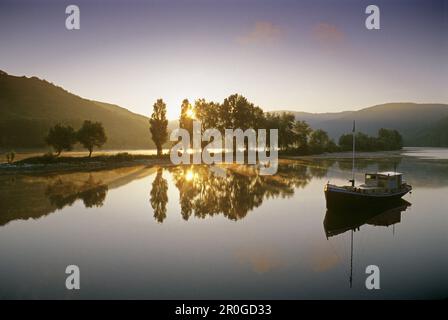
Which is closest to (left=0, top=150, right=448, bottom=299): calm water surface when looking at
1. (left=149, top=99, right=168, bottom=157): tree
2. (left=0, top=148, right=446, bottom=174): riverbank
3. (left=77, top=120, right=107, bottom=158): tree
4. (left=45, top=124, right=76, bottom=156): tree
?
(left=0, top=148, right=446, bottom=174): riverbank

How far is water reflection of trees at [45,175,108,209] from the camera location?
32281 millimetres

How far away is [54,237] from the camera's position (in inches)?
835

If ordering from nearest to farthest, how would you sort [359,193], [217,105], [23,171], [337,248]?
1. [337,248]
2. [359,193]
3. [23,171]
4. [217,105]

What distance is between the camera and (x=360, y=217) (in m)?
27.9

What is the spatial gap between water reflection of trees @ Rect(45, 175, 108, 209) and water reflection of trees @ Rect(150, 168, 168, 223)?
17.6 ft

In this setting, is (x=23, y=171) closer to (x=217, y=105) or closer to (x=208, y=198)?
(x=208, y=198)

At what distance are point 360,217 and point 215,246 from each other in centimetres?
1504

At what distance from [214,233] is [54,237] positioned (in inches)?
417

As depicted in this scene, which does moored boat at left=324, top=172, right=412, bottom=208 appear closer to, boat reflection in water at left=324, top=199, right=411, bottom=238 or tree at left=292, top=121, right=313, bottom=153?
boat reflection in water at left=324, top=199, right=411, bottom=238

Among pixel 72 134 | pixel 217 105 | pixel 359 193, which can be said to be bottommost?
pixel 359 193

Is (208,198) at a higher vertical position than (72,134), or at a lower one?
lower

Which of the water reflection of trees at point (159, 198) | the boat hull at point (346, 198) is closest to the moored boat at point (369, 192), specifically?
the boat hull at point (346, 198)
